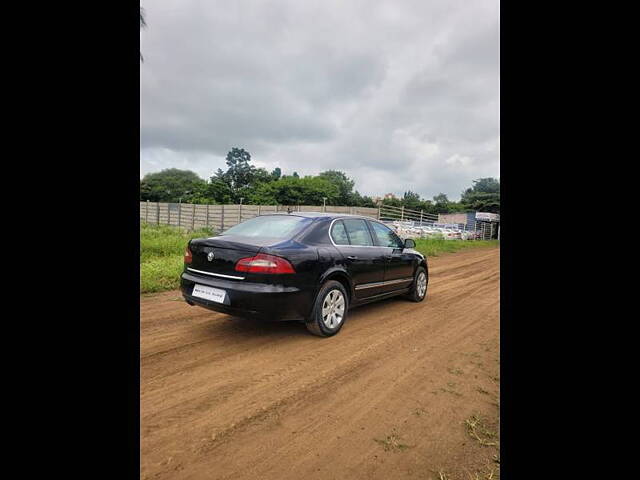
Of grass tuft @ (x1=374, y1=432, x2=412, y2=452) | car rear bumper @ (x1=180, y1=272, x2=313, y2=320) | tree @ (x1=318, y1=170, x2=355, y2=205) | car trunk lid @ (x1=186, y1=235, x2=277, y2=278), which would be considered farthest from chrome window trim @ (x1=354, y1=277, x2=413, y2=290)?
tree @ (x1=318, y1=170, x2=355, y2=205)

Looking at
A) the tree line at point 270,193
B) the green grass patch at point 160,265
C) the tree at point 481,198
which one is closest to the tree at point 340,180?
the tree line at point 270,193

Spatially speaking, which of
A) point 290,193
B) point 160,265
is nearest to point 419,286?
point 160,265

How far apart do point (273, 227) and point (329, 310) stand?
1163 millimetres

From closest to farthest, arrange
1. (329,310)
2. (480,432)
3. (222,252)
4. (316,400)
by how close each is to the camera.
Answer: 1. (480,432)
2. (316,400)
3. (222,252)
4. (329,310)

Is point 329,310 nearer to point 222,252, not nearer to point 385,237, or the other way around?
point 222,252

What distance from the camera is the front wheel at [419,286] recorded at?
5637 mm

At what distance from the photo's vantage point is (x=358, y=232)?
15.5ft

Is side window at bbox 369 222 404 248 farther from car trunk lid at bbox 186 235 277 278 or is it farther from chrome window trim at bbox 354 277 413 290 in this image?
car trunk lid at bbox 186 235 277 278
